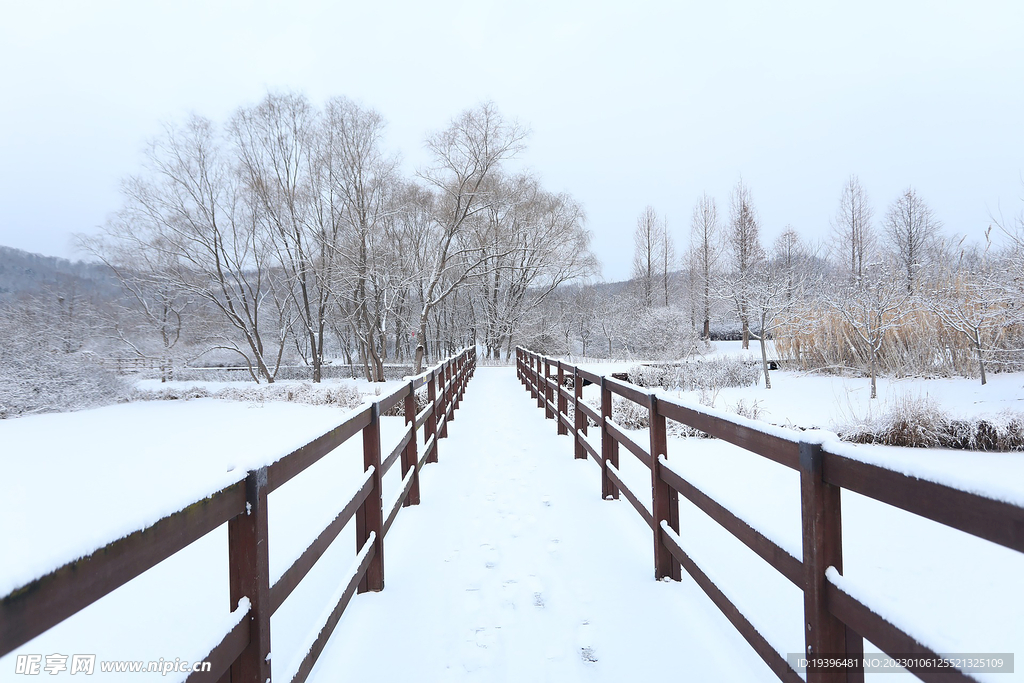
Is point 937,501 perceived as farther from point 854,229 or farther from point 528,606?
point 854,229

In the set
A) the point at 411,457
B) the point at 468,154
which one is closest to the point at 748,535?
the point at 411,457

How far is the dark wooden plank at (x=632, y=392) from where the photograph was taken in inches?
128

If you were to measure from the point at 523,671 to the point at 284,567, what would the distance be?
1.28 metres

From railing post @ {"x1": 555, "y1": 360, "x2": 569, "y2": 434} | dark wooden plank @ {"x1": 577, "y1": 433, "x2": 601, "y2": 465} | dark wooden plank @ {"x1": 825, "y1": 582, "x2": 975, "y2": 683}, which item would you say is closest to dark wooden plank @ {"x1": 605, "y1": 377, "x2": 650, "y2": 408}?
dark wooden plank @ {"x1": 577, "y1": 433, "x2": 601, "y2": 465}

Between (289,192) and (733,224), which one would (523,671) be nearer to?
(289,192)

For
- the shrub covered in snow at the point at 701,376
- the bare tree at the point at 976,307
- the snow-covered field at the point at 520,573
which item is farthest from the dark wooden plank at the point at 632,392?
the bare tree at the point at 976,307

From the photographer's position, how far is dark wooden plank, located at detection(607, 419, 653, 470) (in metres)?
3.29

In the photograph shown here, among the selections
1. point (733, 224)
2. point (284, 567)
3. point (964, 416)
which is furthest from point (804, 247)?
point (284, 567)

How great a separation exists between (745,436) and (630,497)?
1900mm

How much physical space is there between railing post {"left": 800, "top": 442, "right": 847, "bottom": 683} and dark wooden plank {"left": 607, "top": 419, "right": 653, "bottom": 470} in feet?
5.21

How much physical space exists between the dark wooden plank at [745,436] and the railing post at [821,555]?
0.11 m

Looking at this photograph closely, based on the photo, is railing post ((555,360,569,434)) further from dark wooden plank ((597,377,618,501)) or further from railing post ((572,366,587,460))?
dark wooden plank ((597,377,618,501))

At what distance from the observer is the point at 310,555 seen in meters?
2.00

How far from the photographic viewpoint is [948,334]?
12.8 m
